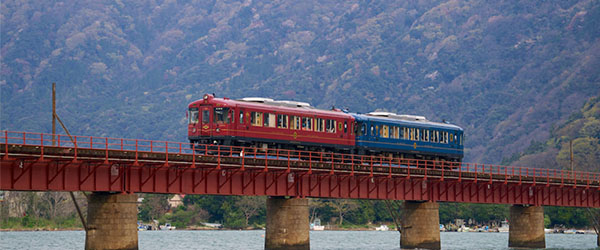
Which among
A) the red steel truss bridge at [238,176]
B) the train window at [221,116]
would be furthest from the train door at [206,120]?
the red steel truss bridge at [238,176]

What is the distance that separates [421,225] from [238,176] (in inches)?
973

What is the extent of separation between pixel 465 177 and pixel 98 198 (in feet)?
125

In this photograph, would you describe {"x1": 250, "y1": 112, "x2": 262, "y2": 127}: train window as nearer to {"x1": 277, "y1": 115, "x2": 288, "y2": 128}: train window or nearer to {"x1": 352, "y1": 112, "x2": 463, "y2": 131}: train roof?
{"x1": 277, "y1": 115, "x2": 288, "y2": 128}: train window

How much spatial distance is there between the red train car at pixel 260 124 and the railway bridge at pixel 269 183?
1.29 m

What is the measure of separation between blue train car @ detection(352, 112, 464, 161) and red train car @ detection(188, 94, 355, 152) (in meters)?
4.12

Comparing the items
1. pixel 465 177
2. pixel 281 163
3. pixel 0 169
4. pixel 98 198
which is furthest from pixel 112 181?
pixel 465 177

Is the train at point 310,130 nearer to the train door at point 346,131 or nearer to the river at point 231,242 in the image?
the train door at point 346,131

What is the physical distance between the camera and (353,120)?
89188mm

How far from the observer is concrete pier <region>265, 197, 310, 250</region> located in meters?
76.0

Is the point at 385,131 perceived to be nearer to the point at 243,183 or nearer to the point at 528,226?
the point at 528,226

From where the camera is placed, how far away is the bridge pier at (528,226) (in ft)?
331

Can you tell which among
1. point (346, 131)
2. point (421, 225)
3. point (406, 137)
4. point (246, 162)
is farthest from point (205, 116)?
point (406, 137)

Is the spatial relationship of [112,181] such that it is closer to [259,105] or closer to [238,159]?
[238,159]

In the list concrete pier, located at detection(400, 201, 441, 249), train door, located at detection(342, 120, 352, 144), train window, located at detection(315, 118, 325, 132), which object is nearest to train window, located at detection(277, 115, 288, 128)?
train window, located at detection(315, 118, 325, 132)
